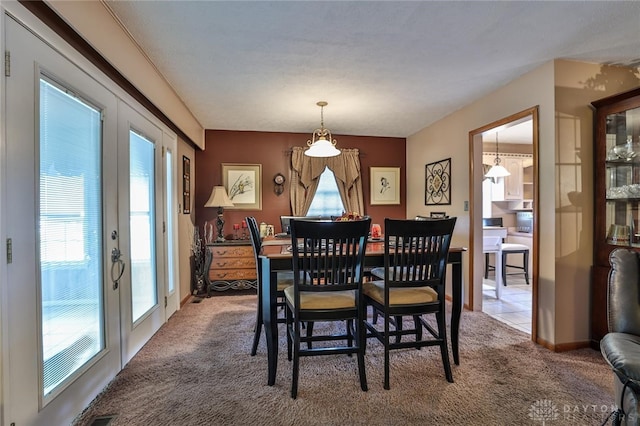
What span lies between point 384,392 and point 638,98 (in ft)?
9.22

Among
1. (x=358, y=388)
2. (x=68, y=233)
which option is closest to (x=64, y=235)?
(x=68, y=233)

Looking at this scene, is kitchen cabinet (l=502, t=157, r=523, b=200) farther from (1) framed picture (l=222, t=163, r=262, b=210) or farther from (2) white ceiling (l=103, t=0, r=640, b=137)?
(1) framed picture (l=222, t=163, r=262, b=210)

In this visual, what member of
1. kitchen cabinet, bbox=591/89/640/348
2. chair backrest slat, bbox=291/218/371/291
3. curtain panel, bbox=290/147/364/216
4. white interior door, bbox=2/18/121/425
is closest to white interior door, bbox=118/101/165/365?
white interior door, bbox=2/18/121/425

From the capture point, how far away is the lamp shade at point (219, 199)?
443 cm

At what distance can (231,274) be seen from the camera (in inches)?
168

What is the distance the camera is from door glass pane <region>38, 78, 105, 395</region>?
59.8 inches

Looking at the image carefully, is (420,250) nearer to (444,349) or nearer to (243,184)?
(444,349)

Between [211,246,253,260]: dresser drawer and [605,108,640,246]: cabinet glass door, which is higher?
[605,108,640,246]: cabinet glass door

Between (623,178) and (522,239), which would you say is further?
(522,239)

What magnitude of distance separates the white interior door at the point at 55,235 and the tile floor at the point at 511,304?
363 cm

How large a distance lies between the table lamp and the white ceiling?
1.32 m

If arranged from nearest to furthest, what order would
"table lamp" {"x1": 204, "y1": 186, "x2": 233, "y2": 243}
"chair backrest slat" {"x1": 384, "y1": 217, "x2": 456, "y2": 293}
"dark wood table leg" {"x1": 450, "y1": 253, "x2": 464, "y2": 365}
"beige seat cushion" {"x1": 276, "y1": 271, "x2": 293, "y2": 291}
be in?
"chair backrest slat" {"x1": 384, "y1": 217, "x2": 456, "y2": 293}, "dark wood table leg" {"x1": 450, "y1": 253, "x2": 464, "y2": 365}, "beige seat cushion" {"x1": 276, "y1": 271, "x2": 293, "y2": 291}, "table lamp" {"x1": 204, "y1": 186, "x2": 233, "y2": 243}

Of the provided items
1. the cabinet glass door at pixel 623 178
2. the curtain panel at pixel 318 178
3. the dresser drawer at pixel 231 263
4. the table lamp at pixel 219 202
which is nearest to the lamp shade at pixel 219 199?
the table lamp at pixel 219 202

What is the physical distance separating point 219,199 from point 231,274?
1.09m
